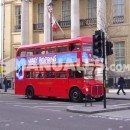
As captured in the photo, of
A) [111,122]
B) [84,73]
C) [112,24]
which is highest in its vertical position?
[112,24]

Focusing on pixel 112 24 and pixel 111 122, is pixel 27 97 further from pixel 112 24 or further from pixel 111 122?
pixel 111 122

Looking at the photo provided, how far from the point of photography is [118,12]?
4353 cm

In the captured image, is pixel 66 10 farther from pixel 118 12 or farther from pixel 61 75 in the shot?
pixel 61 75

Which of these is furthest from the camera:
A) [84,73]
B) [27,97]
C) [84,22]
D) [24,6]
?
[24,6]

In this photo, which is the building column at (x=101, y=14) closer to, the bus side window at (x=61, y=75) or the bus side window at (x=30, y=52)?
the bus side window at (x=30, y=52)

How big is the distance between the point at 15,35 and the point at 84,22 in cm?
1082

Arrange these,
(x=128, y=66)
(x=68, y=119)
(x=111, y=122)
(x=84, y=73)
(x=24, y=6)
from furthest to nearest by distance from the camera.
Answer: (x=24, y=6) < (x=128, y=66) < (x=84, y=73) < (x=68, y=119) < (x=111, y=122)

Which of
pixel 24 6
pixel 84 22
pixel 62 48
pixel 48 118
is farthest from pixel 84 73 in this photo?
pixel 24 6

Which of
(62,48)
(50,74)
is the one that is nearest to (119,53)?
(50,74)

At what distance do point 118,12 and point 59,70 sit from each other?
658 inches

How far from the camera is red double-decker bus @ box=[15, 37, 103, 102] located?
2752cm

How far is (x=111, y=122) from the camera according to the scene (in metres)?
15.9

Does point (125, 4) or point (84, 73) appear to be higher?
point (125, 4)

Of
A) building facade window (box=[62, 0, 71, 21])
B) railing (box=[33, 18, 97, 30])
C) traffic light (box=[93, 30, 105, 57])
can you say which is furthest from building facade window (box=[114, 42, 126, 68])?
traffic light (box=[93, 30, 105, 57])
